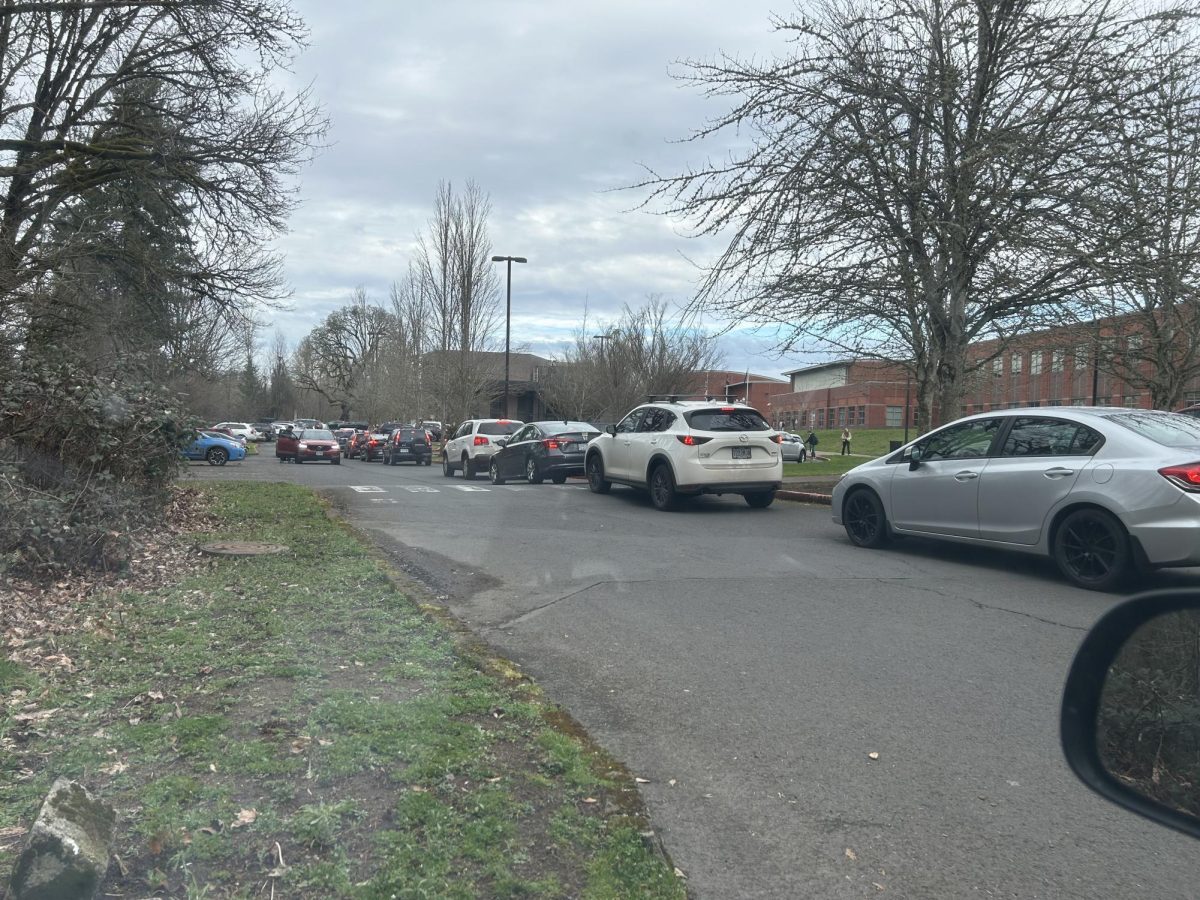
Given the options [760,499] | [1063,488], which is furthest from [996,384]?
[1063,488]

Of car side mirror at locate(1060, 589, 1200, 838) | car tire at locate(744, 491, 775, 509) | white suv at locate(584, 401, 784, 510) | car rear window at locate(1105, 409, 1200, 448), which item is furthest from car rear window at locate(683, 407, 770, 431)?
car side mirror at locate(1060, 589, 1200, 838)

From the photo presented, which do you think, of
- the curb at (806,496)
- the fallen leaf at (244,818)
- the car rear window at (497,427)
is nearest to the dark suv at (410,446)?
the car rear window at (497,427)

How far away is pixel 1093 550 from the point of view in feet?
25.9

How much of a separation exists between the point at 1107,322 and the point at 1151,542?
1102 centimetres

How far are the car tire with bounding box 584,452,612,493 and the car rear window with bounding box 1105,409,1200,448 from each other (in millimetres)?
9815

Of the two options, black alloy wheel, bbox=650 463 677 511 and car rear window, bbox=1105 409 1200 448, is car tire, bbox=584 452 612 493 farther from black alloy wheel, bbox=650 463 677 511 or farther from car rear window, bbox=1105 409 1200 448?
car rear window, bbox=1105 409 1200 448

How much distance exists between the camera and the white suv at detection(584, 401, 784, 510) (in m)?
13.8

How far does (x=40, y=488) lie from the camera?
7848mm

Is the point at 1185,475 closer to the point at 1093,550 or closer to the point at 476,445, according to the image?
the point at 1093,550

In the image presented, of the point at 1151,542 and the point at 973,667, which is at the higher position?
the point at 1151,542

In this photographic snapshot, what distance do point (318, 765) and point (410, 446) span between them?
33.7 metres

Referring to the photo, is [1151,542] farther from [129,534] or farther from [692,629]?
[129,534]

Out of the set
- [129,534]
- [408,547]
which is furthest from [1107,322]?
[129,534]

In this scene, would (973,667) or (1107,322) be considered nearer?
(973,667)
